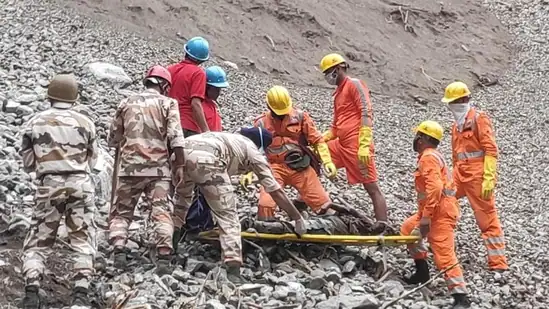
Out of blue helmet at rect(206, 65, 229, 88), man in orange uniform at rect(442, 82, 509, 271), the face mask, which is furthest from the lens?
the face mask

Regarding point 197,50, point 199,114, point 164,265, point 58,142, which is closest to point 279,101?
point 199,114

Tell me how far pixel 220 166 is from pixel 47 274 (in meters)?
1.58

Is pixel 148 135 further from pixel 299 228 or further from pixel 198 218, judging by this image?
pixel 299 228

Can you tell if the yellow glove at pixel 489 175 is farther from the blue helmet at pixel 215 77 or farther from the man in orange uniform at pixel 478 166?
the blue helmet at pixel 215 77

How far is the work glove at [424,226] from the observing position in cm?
687

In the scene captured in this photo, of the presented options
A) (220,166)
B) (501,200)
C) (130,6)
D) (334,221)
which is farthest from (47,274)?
(130,6)

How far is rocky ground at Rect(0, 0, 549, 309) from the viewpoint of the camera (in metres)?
5.67

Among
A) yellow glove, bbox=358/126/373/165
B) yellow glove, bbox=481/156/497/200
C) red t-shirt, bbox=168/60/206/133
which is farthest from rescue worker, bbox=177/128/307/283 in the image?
yellow glove, bbox=481/156/497/200

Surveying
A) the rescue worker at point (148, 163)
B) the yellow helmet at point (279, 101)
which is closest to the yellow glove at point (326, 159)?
the yellow helmet at point (279, 101)

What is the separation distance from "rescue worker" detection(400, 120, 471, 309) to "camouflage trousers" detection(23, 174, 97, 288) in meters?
2.92

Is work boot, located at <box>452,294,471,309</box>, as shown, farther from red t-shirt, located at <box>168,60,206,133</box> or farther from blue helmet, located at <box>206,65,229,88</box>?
blue helmet, located at <box>206,65,229,88</box>

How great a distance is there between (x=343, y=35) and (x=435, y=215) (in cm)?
983

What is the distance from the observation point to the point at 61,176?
5410mm

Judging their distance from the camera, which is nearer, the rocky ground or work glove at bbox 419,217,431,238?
the rocky ground
